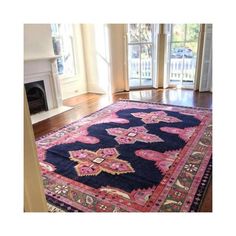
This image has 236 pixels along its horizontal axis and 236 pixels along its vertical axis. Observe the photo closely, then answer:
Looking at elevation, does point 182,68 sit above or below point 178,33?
below

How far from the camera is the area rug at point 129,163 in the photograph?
1899 mm

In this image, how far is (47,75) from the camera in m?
4.40

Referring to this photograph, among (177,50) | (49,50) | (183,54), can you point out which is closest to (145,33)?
(177,50)

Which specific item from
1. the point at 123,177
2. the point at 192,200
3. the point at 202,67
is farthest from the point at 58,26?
the point at 192,200

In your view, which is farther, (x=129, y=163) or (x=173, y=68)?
(x=173, y=68)

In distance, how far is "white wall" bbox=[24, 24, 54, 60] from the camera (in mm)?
3912

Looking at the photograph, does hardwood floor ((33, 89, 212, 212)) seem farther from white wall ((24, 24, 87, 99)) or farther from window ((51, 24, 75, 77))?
window ((51, 24, 75, 77))

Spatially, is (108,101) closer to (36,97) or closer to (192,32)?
(36,97)

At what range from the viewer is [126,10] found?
70 centimetres

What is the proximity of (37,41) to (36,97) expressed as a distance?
43.0 inches

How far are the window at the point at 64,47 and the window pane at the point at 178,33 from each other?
269 cm

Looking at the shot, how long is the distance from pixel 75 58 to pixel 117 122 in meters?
2.70

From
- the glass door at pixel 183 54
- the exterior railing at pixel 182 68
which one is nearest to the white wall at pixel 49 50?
the glass door at pixel 183 54

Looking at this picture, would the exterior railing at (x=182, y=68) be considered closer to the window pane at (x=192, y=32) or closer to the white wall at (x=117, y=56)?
the window pane at (x=192, y=32)
